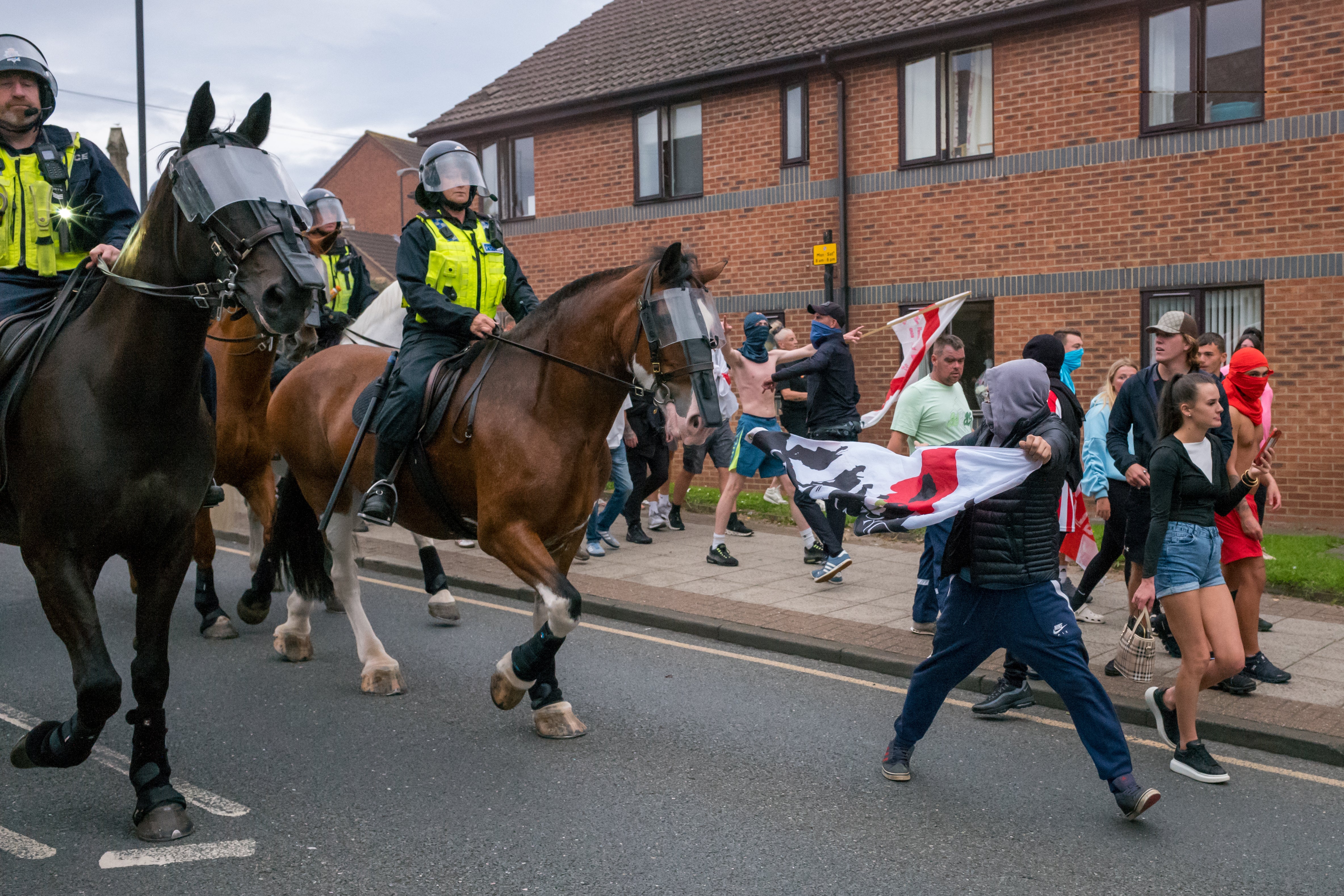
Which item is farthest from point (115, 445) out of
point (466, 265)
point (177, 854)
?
point (466, 265)

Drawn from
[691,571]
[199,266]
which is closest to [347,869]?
[199,266]

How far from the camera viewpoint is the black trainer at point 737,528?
12.0m

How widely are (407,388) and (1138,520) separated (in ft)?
14.1

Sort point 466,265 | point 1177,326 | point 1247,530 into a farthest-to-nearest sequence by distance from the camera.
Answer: point 1177,326 → point 1247,530 → point 466,265

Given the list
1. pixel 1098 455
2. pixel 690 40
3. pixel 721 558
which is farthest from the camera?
pixel 690 40

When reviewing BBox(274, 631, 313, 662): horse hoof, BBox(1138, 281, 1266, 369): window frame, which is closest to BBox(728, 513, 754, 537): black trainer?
BBox(1138, 281, 1266, 369): window frame

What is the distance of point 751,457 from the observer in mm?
9039

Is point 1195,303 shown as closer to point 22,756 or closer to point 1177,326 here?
point 1177,326

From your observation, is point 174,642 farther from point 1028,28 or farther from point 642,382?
point 1028,28

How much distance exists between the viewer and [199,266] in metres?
3.97

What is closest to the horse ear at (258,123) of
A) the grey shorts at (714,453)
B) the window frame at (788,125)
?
the grey shorts at (714,453)

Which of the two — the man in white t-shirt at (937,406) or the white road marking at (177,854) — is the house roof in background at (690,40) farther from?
the white road marking at (177,854)

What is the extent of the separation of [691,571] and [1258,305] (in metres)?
7.87

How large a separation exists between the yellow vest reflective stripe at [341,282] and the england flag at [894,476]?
190 inches
